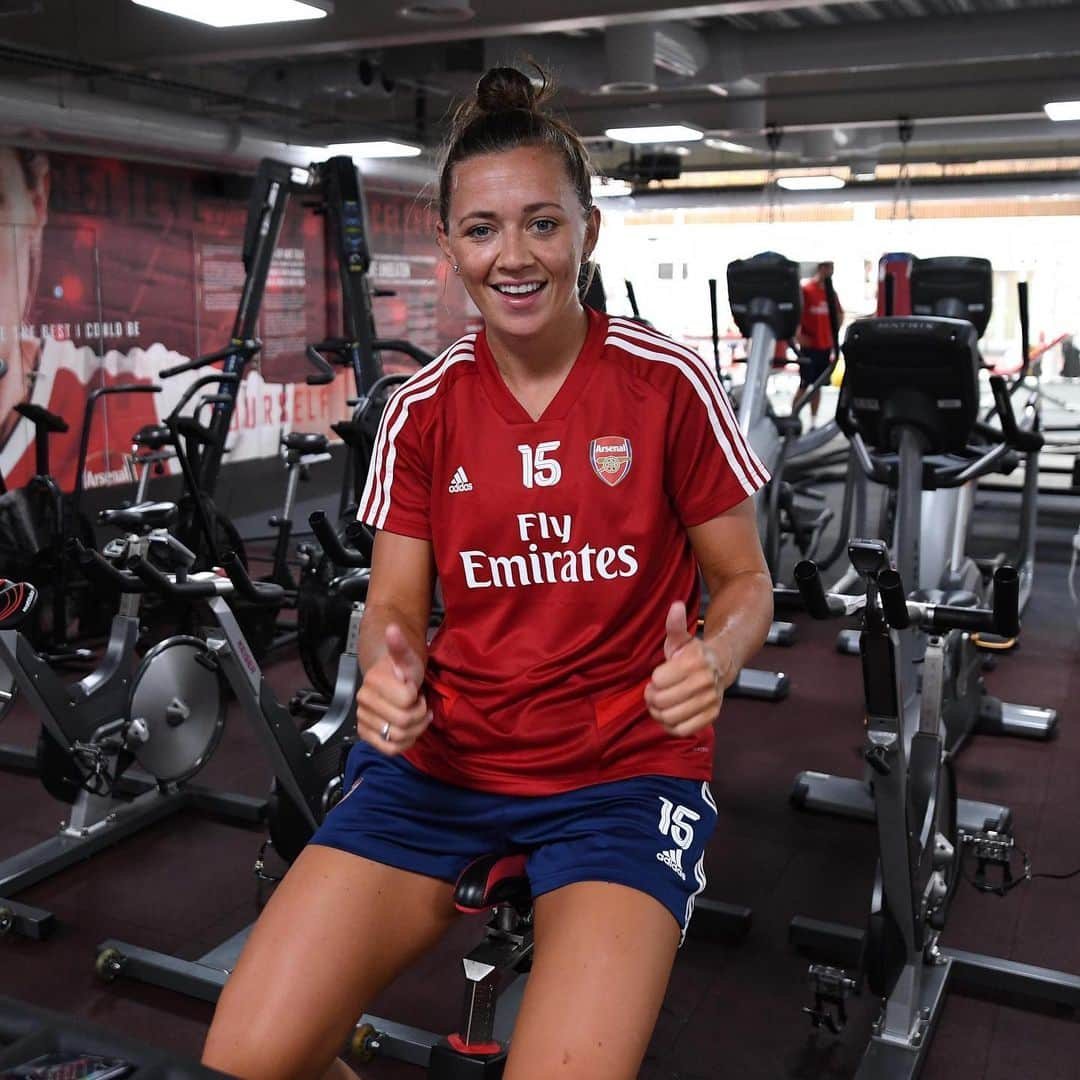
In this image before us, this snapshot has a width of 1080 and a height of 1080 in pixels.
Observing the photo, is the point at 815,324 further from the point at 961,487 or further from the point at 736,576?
the point at 736,576

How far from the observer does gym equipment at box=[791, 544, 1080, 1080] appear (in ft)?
6.45

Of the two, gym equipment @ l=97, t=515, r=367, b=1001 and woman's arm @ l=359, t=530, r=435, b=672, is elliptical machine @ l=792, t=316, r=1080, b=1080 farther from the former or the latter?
gym equipment @ l=97, t=515, r=367, b=1001

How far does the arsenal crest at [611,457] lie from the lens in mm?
1538

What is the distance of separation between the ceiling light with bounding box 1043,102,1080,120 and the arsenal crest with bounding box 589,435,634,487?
273 inches

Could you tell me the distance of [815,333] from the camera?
8.41m

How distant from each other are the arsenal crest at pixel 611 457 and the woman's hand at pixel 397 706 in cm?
35

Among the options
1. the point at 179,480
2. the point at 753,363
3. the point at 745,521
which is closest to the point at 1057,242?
the point at 753,363

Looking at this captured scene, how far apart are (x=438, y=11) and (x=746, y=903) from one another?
3928mm

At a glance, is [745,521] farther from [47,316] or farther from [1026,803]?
[47,316]

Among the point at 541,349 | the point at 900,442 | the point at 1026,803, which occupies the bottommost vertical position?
the point at 1026,803

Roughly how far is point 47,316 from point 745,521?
633 cm

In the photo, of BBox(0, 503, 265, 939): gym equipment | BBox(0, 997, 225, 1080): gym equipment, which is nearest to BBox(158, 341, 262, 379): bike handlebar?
BBox(0, 503, 265, 939): gym equipment

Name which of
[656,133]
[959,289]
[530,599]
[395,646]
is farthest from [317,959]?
[656,133]

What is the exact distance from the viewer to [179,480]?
7.89m
